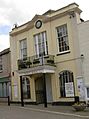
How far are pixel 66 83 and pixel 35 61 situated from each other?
3.83m

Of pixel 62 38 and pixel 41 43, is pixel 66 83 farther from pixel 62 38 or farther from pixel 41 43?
pixel 41 43

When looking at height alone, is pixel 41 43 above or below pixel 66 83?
above

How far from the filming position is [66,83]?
2258 centimetres

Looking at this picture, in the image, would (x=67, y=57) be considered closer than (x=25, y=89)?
Yes

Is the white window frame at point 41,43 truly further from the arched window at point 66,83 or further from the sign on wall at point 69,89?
the sign on wall at point 69,89

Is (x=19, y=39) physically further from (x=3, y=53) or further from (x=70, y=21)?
(x=70, y=21)

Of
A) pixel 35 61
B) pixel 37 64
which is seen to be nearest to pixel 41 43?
pixel 35 61

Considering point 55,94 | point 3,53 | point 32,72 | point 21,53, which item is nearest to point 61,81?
point 55,94

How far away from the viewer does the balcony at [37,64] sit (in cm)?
2239

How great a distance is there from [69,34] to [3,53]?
35.2 feet

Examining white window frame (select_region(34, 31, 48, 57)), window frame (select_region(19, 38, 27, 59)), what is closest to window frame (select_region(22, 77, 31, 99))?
window frame (select_region(19, 38, 27, 59))

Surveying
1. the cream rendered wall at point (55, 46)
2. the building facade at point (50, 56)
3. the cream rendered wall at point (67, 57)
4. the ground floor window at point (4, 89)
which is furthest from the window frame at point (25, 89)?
the cream rendered wall at point (67, 57)

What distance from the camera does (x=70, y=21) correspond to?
74.1 feet

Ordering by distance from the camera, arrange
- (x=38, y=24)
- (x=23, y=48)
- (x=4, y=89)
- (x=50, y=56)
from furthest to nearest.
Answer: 1. (x=4, y=89)
2. (x=23, y=48)
3. (x=38, y=24)
4. (x=50, y=56)
